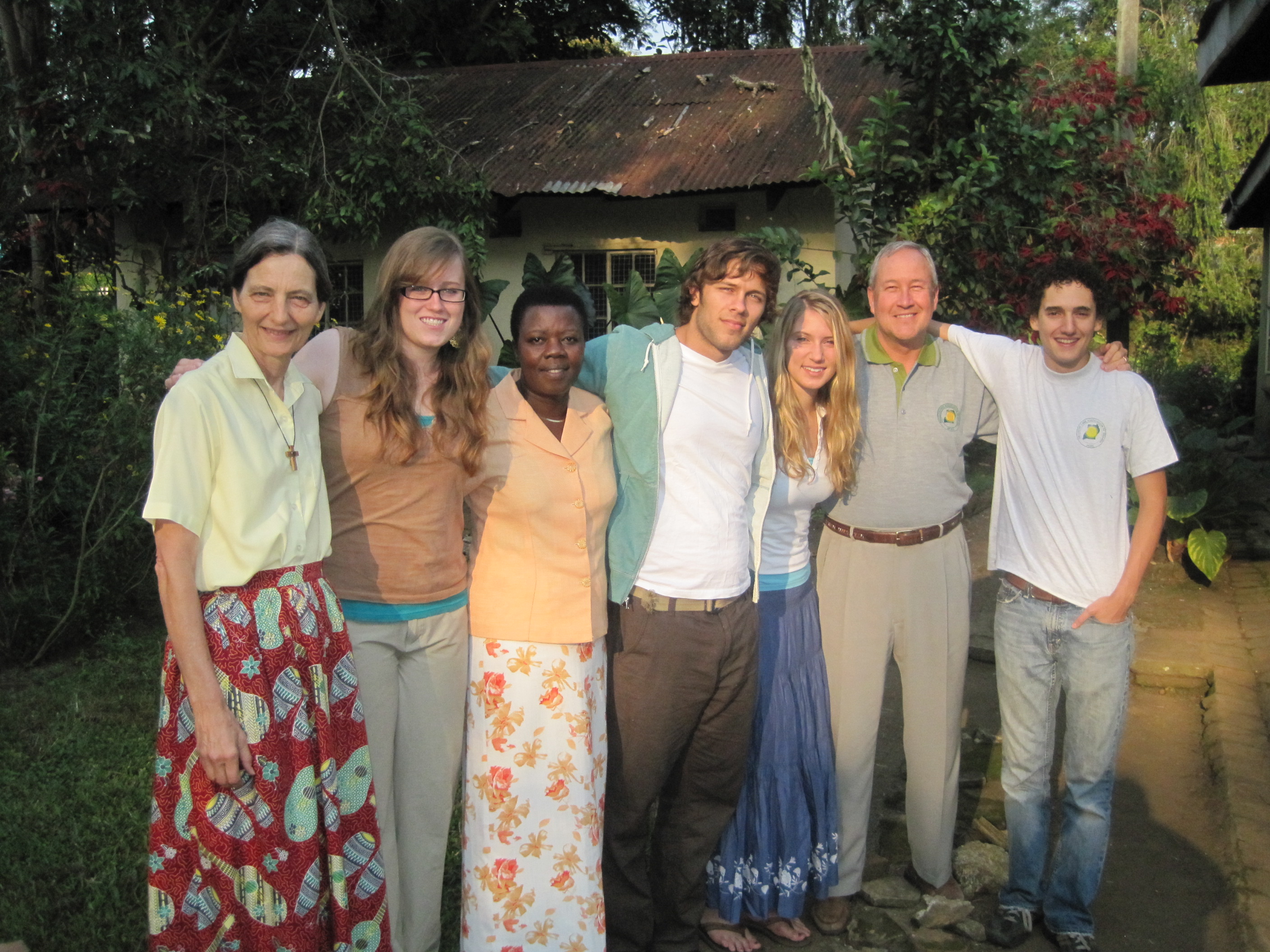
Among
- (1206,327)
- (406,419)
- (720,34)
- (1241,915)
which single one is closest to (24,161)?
(406,419)

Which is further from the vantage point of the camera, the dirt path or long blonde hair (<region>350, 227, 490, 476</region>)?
the dirt path

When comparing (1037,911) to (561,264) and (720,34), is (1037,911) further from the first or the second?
(720,34)

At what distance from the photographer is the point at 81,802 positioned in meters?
4.11

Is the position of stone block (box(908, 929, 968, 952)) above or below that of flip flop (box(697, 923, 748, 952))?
below

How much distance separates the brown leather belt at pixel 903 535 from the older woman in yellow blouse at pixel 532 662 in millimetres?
1017

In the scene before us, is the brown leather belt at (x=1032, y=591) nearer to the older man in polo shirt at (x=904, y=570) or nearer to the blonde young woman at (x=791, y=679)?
the older man in polo shirt at (x=904, y=570)

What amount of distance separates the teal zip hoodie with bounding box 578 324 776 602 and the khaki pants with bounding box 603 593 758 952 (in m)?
0.16

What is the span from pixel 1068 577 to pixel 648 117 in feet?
28.5

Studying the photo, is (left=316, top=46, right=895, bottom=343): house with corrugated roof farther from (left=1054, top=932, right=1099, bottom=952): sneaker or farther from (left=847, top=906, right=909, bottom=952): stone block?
(left=1054, top=932, right=1099, bottom=952): sneaker

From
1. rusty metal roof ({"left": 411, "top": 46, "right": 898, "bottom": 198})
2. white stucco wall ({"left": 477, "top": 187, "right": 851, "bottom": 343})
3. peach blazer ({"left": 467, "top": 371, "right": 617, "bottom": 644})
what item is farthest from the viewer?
white stucco wall ({"left": 477, "top": 187, "right": 851, "bottom": 343})

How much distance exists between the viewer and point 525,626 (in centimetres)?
282

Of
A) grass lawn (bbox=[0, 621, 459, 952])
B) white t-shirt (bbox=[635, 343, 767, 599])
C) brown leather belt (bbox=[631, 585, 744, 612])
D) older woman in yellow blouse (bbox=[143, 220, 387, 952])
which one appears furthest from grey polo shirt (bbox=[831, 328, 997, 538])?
grass lawn (bbox=[0, 621, 459, 952])

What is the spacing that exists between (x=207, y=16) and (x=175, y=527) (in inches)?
294

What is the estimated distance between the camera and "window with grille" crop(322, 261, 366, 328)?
10727 millimetres
